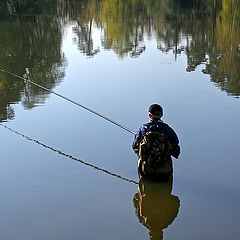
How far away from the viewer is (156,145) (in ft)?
18.1

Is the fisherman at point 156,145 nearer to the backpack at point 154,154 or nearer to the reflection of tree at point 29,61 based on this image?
the backpack at point 154,154

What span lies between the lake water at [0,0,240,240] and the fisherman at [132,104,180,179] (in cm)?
22

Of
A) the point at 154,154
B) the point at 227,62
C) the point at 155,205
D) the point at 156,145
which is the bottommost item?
the point at 227,62

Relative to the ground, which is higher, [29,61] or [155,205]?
[155,205]

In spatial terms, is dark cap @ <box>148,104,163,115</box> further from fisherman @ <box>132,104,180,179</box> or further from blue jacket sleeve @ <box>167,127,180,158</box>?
blue jacket sleeve @ <box>167,127,180,158</box>

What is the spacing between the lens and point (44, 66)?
1507cm

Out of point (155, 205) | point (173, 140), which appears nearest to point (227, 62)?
point (173, 140)

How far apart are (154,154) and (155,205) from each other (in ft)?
2.26

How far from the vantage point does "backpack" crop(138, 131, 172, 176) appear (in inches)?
217

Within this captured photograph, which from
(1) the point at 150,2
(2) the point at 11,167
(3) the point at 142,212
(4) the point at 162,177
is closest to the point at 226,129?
(4) the point at 162,177

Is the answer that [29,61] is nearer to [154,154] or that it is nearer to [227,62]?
[227,62]

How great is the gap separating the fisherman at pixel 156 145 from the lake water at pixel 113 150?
216 millimetres

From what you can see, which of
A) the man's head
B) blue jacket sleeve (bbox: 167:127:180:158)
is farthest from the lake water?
the man's head

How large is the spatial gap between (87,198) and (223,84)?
7845 mm
